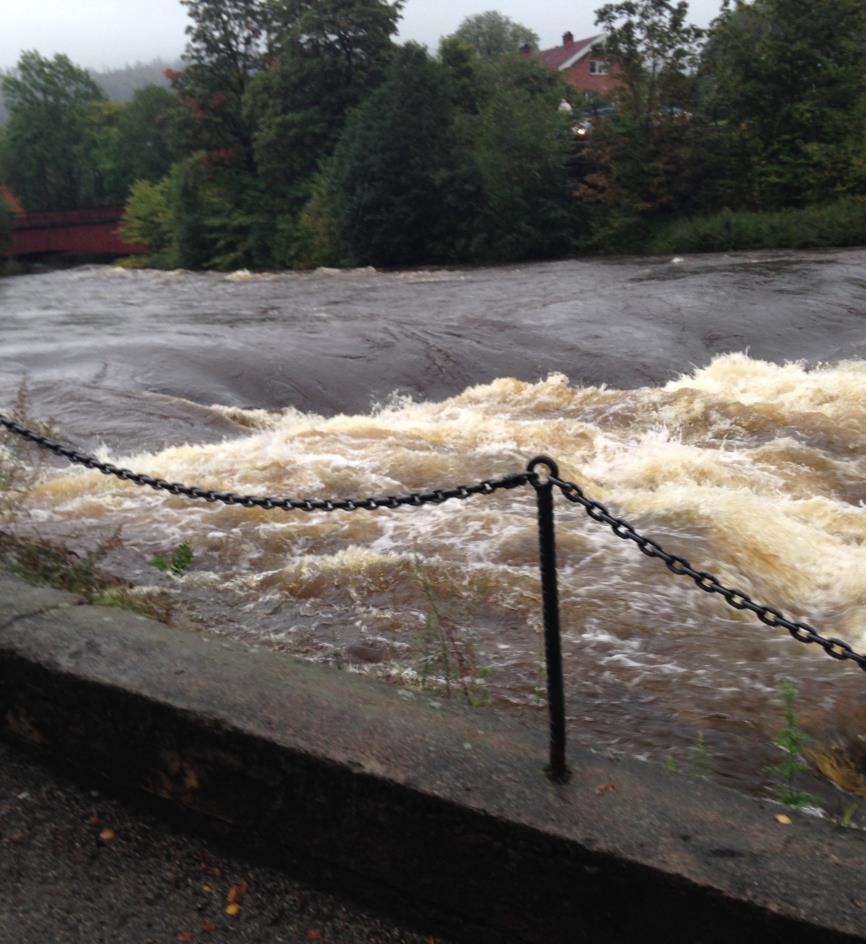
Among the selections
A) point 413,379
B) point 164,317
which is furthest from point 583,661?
point 164,317

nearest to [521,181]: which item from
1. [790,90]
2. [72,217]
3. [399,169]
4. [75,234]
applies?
[399,169]

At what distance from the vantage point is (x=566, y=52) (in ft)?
241

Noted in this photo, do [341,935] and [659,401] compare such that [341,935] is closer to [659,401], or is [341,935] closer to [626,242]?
[659,401]

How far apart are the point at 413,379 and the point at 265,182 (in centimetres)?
3621

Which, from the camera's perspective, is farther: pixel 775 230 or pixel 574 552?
pixel 775 230

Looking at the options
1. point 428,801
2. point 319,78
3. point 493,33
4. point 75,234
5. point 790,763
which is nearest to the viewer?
point 428,801

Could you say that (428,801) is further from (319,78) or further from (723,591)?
A: (319,78)

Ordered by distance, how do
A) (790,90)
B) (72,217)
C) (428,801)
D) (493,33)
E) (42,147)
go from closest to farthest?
(428,801) → (790,90) → (72,217) → (42,147) → (493,33)

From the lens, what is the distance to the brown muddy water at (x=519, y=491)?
14.4 ft

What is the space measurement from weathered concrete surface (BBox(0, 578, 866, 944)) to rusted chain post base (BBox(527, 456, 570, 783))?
0.05m

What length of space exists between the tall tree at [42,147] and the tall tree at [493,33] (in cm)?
3133

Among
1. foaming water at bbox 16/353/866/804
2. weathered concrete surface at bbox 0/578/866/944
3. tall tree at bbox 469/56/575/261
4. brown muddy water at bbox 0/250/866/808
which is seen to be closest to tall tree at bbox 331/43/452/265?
tall tree at bbox 469/56/575/261

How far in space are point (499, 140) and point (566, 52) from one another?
43578 millimetres

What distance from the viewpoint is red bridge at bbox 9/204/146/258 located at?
64.9 metres
